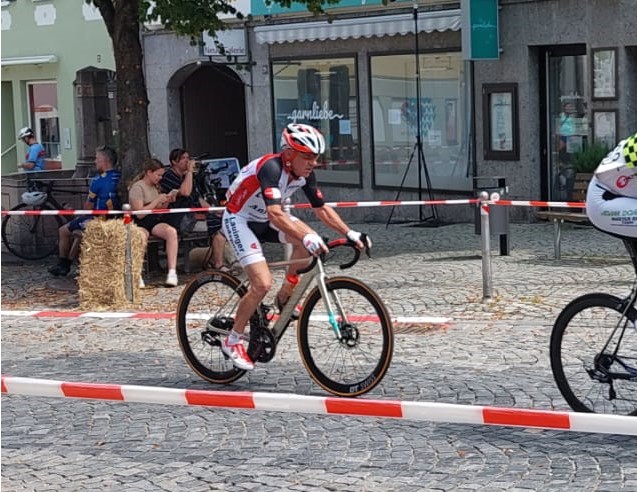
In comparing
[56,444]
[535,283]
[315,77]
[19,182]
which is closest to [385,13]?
[315,77]

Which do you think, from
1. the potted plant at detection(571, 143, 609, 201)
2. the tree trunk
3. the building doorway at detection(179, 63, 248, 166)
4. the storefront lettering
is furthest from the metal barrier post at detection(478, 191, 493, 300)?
the building doorway at detection(179, 63, 248, 166)

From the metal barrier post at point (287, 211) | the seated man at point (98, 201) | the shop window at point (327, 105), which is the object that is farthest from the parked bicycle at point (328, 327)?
the shop window at point (327, 105)

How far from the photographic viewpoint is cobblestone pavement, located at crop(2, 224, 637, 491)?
6094mm

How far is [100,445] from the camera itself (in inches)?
272

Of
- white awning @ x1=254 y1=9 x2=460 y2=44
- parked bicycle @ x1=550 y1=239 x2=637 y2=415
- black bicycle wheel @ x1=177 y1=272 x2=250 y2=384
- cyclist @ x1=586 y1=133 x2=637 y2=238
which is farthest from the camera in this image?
white awning @ x1=254 y1=9 x2=460 y2=44

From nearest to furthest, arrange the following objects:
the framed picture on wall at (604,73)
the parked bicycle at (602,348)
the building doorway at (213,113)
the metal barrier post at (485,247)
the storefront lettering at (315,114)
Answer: the parked bicycle at (602,348) < the metal barrier post at (485,247) < the framed picture on wall at (604,73) < the storefront lettering at (315,114) < the building doorway at (213,113)

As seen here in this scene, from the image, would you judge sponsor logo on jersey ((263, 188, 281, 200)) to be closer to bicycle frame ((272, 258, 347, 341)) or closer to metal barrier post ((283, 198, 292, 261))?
metal barrier post ((283, 198, 292, 261))

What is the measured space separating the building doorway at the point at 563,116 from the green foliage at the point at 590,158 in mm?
864

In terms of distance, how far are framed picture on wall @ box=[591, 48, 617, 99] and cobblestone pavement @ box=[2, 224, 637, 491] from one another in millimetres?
5452

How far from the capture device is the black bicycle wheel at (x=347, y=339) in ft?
24.1

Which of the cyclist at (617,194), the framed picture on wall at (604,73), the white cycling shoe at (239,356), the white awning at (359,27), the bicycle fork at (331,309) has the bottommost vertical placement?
the white cycling shoe at (239,356)

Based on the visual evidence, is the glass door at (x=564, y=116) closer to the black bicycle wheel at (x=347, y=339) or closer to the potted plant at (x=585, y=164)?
the potted plant at (x=585, y=164)

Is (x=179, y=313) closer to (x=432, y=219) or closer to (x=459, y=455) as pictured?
(x=459, y=455)

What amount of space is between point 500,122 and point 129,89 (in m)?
6.49
